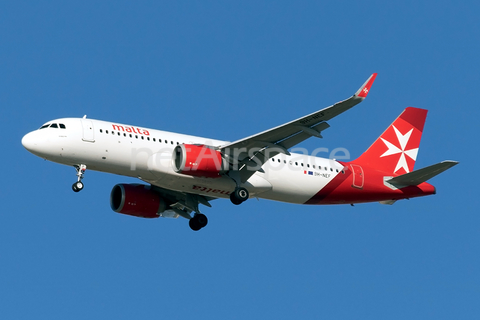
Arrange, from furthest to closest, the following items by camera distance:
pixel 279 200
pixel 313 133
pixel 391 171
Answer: pixel 391 171, pixel 279 200, pixel 313 133

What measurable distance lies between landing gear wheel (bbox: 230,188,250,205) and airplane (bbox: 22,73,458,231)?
6 centimetres

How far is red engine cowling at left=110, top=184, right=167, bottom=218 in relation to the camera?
39.3 metres

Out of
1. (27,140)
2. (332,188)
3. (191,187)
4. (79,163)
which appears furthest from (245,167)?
(27,140)

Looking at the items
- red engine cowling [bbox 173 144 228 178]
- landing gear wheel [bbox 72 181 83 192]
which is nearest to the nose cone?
landing gear wheel [bbox 72 181 83 192]

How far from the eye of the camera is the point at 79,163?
112 ft

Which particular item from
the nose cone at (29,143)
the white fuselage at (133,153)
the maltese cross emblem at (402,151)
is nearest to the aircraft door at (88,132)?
the white fuselage at (133,153)

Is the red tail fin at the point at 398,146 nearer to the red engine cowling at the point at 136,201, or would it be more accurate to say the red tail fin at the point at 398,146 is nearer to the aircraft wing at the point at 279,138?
the aircraft wing at the point at 279,138

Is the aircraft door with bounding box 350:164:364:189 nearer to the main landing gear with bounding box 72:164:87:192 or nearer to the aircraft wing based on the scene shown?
the aircraft wing

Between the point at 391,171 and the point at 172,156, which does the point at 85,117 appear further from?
the point at 391,171

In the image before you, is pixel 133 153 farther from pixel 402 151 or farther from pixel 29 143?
pixel 402 151

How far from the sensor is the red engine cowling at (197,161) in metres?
34.0

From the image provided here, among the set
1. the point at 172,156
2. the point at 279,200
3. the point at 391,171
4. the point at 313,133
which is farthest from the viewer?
the point at 391,171

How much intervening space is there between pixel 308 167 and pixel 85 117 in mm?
11990

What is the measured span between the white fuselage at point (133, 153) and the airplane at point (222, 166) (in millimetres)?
47
